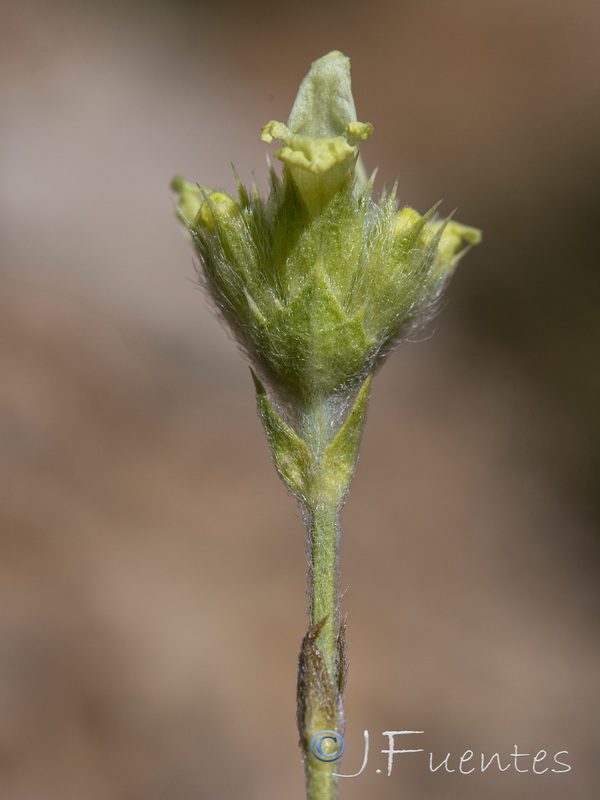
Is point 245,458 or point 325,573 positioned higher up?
point 245,458

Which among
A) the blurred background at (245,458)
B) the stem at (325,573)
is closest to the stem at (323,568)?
the stem at (325,573)

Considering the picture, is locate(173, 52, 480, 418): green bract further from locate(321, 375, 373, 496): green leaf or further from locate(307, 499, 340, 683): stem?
locate(307, 499, 340, 683): stem

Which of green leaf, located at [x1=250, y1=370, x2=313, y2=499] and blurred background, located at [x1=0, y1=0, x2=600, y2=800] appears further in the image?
blurred background, located at [x1=0, y1=0, x2=600, y2=800]

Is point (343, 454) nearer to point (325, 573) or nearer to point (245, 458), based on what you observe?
point (325, 573)

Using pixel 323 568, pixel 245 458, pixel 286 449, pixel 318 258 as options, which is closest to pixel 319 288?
pixel 318 258

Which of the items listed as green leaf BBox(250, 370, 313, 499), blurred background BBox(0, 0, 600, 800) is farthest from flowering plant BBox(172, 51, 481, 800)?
blurred background BBox(0, 0, 600, 800)

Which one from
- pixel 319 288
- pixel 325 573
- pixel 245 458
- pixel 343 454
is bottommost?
pixel 325 573

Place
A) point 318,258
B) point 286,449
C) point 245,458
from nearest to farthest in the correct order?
point 318,258, point 286,449, point 245,458
